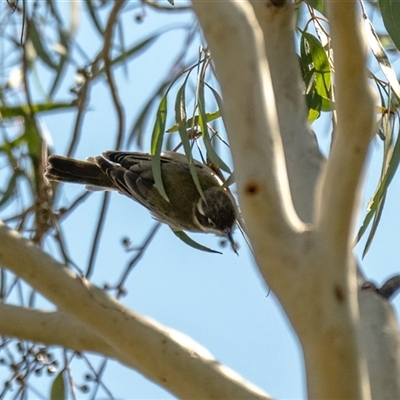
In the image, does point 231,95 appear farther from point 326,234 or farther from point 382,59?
point 382,59

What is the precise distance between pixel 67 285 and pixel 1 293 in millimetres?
936

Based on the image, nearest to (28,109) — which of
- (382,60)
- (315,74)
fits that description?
(315,74)

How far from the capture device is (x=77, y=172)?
3133 millimetres

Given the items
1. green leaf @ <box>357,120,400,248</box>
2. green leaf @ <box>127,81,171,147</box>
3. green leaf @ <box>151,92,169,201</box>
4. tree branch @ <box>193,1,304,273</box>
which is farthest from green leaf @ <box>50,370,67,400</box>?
tree branch @ <box>193,1,304,273</box>

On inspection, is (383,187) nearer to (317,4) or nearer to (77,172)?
(317,4)

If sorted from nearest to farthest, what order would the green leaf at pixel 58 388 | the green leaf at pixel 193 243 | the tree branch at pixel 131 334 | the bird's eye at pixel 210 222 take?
1. the tree branch at pixel 131 334
2. the green leaf at pixel 193 243
3. the green leaf at pixel 58 388
4. the bird's eye at pixel 210 222

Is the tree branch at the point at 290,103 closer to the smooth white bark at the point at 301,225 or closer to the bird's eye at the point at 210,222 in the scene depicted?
the smooth white bark at the point at 301,225

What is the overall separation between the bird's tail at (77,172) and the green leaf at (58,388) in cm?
73

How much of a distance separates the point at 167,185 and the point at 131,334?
1590 mm

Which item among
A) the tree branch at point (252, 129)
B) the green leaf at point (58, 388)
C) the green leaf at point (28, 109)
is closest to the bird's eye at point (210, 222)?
the green leaf at point (28, 109)

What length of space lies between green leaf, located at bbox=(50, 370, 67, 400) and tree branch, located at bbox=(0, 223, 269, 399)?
76cm

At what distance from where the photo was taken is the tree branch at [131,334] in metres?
1.47

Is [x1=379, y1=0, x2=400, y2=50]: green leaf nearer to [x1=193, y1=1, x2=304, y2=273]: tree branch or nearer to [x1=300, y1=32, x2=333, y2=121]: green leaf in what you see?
[x1=300, y1=32, x2=333, y2=121]: green leaf

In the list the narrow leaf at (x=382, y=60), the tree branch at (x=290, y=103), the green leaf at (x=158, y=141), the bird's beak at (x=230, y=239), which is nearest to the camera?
the tree branch at (x=290, y=103)
